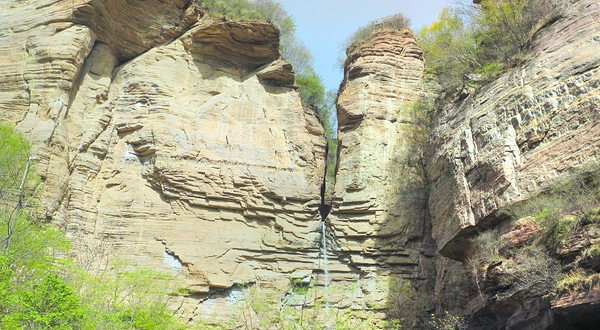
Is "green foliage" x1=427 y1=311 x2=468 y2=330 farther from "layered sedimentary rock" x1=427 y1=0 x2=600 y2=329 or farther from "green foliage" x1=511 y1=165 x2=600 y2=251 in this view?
"green foliage" x1=511 y1=165 x2=600 y2=251

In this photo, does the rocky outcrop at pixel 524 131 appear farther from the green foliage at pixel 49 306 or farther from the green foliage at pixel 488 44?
the green foliage at pixel 49 306

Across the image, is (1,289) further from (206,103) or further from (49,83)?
(206,103)

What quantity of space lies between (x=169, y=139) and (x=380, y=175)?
7.67 metres

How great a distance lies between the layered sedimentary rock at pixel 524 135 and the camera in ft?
49.6

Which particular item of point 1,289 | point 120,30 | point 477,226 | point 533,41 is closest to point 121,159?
point 120,30

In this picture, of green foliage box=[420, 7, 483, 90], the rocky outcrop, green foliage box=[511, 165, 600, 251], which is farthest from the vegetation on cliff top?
green foliage box=[511, 165, 600, 251]

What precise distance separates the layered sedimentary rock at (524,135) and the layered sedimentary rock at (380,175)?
117 inches

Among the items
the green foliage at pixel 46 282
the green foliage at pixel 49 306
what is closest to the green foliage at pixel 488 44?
the green foliage at pixel 46 282

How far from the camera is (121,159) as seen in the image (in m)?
22.0

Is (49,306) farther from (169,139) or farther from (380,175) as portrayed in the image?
(380,175)

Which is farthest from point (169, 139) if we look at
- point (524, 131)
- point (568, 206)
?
point (568, 206)

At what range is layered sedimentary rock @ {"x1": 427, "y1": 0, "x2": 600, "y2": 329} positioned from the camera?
49.6 feet

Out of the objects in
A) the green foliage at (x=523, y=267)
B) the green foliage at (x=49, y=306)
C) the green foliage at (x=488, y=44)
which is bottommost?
the green foliage at (x=49, y=306)

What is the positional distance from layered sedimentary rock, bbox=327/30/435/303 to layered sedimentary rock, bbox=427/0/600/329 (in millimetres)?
2982
